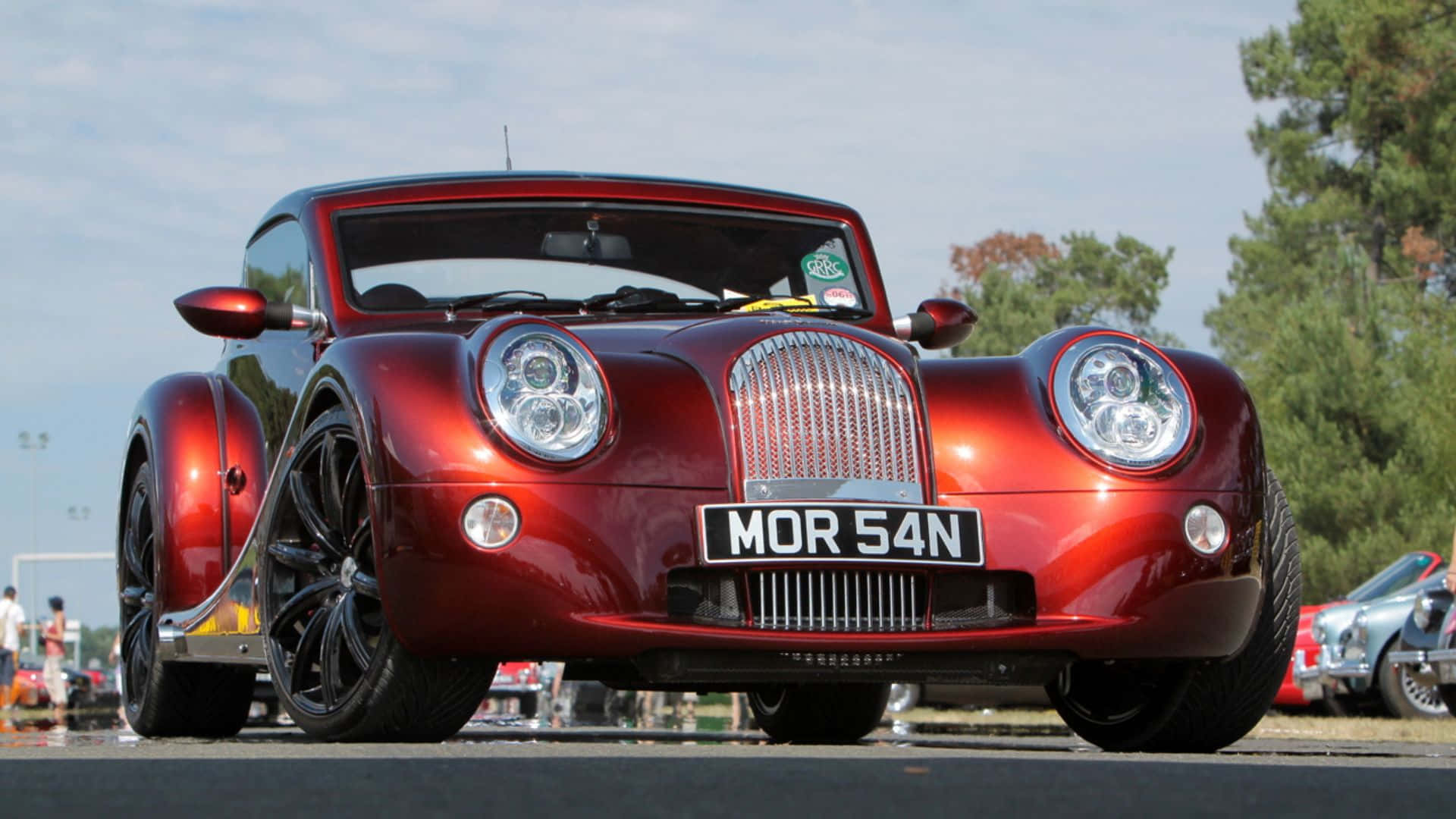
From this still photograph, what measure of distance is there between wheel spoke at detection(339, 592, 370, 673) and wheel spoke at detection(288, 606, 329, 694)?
0.21 meters

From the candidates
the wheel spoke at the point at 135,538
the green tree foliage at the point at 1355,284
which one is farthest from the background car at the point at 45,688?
the wheel spoke at the point at 135,538

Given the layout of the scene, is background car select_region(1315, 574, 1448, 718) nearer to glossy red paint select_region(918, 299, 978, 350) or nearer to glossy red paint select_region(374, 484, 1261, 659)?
glossy red paint select_region(918, 299, 978, 350)

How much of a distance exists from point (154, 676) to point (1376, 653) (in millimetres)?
10262

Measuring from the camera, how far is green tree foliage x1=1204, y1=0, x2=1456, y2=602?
89.9ft

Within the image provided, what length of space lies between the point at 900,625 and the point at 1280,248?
152ft

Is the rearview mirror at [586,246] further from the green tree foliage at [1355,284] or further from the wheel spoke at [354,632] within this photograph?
the green tree foliage at [1355,284]

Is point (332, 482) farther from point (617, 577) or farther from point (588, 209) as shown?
point (588, 209)

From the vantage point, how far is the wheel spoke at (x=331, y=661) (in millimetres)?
5359

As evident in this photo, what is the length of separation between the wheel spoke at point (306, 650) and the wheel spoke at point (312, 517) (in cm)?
17

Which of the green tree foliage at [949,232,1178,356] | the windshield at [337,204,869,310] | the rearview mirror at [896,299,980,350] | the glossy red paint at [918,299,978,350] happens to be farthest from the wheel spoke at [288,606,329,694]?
the green tree foliage at [949,232,1178,356]

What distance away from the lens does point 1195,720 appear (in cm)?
566

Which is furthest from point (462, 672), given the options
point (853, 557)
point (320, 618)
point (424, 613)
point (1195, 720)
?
point (1195, 720)

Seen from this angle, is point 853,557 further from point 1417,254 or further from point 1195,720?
point 1417,254

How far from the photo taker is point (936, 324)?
287 inches
